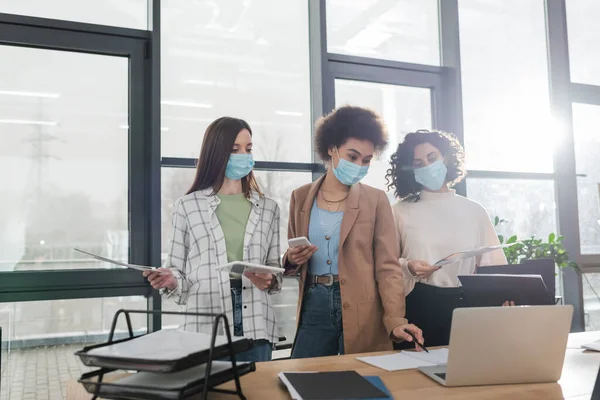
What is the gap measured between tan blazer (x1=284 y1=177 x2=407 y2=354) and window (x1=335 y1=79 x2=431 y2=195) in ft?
4.73

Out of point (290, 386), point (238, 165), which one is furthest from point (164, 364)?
point (238, 165)

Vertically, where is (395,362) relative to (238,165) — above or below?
below

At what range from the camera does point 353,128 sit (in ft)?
6.58

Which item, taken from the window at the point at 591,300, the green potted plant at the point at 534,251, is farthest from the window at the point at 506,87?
the window at the point at 591,300

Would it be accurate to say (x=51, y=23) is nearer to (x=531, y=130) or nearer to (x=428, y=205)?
(x=428, y=205)

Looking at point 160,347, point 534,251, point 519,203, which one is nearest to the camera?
point 160,347

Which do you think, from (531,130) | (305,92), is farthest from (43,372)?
(531,130)

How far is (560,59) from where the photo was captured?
13.2 ft

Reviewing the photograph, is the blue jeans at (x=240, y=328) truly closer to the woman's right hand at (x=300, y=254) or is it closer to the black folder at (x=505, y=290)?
the woman's right hand at (x=300, y=254)

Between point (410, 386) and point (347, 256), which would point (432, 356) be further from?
point (347, 256)

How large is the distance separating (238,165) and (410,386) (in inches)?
38.5

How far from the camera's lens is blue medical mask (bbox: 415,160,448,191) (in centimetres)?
226

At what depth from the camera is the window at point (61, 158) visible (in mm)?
2537

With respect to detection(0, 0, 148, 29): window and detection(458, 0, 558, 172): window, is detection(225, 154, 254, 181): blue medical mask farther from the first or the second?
detection(458, 0, 558, 172): window
